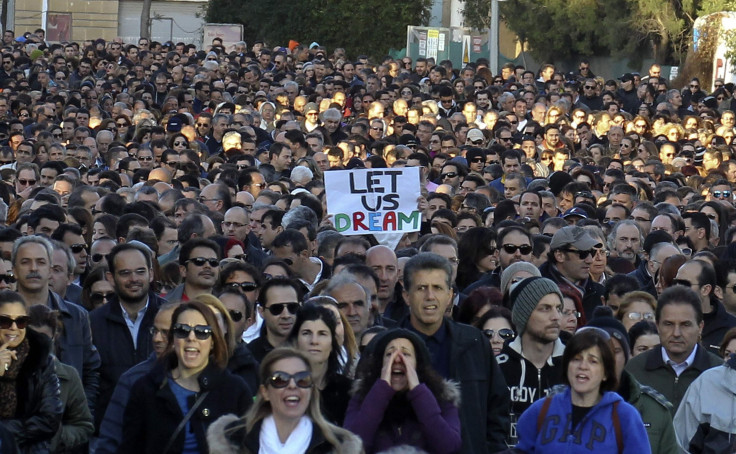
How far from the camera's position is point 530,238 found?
11.6 m

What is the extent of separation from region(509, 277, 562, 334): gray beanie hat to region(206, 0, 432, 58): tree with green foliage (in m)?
40.2

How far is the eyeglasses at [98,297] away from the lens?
32.7 feet

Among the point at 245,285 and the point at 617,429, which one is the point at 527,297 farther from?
the point at 245,285

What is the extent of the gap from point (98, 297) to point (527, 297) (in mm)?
3255

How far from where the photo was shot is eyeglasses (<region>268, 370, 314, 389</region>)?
6484mm

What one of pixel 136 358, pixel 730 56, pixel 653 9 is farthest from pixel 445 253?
pixel 653 9

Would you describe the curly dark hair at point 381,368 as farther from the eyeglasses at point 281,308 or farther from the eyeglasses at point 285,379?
the eyeglasses at point 281,308

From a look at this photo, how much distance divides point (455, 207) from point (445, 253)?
4.94m

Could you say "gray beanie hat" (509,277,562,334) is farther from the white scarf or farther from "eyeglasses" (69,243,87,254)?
"eyeglasses" (69,243,87,254)

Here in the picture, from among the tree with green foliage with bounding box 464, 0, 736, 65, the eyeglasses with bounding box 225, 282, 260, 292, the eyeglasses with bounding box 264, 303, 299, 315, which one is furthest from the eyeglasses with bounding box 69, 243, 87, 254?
the tree with green foliage with bounding box 464, 0, 736, 65

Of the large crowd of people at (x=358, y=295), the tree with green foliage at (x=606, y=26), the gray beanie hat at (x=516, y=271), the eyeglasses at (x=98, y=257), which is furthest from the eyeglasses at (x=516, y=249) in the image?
the tree with green foliage at (x=606, y=26)

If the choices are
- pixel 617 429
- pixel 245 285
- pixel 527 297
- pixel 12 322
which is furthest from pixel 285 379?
pixel 245 285

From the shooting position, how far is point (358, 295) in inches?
346

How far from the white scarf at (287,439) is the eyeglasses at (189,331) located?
2.26ft
